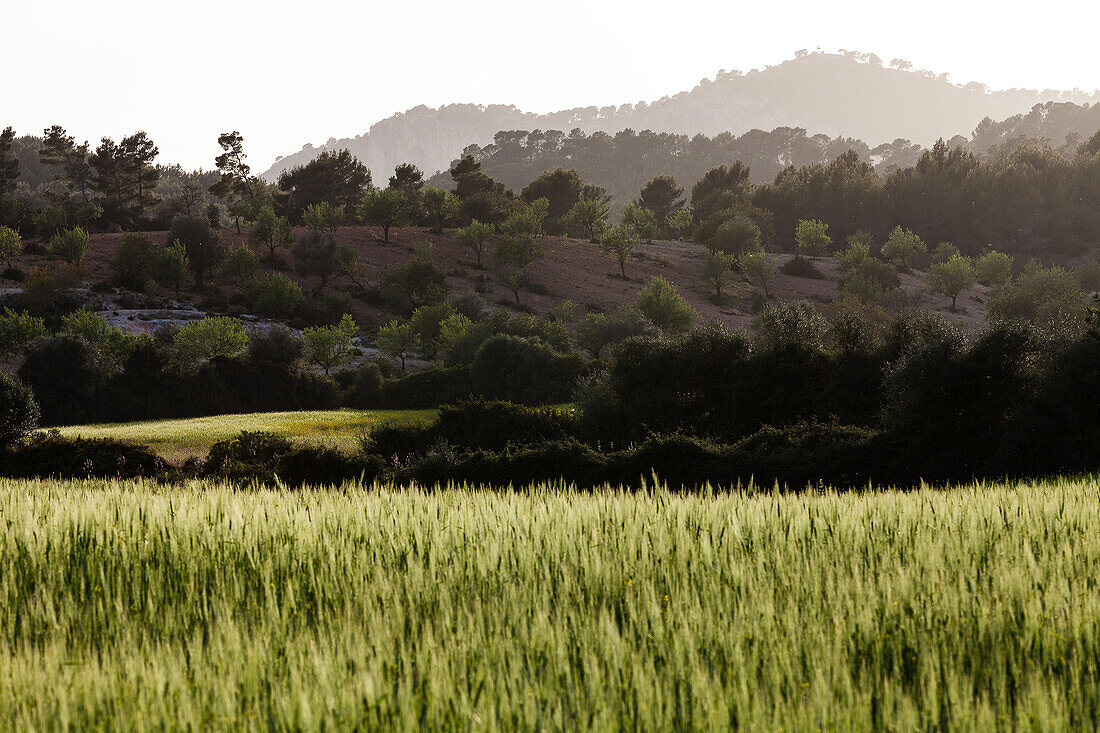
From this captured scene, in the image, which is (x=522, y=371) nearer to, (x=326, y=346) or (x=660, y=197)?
(x=326, y=346)

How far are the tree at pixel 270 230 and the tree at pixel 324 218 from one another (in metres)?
4.91

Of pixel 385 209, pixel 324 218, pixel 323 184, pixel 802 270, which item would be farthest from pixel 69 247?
pixel 802 270

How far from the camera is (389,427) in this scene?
76.0ft

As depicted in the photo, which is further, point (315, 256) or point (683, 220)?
point (683, 220)

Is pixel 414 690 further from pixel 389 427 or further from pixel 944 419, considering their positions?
pixel 389 427

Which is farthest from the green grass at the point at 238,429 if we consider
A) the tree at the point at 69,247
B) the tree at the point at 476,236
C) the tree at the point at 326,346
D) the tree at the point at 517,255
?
the tree at the point at 476,236

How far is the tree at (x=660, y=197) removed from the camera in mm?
127688

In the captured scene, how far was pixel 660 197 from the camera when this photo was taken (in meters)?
128

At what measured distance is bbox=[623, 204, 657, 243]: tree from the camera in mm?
108938

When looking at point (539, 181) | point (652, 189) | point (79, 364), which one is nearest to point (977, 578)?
point (79, 364)

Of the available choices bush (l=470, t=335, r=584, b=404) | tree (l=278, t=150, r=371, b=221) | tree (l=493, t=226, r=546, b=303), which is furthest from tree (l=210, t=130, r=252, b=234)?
bush (l=470, t=335, r=584, b=404)

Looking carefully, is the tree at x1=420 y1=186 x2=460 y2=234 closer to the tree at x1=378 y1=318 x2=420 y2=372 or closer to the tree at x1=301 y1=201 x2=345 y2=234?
the tree at x1=301 y1=201 x2=345 y2=234

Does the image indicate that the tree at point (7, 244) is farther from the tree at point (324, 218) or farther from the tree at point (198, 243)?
the tree at point (324, 218)

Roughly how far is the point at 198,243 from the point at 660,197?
75.0m
